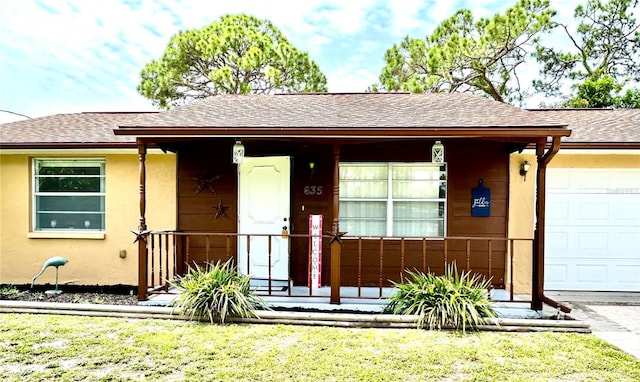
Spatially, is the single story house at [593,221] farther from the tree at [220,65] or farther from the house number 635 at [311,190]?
the tree at [220,65]

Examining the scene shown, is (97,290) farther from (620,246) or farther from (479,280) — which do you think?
(620,246)

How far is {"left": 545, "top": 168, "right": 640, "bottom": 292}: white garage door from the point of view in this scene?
6.49 m

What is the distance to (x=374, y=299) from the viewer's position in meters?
5.53

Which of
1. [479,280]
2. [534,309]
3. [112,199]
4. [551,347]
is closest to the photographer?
[551,347]

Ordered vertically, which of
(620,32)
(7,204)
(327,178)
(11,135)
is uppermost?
(620,32)

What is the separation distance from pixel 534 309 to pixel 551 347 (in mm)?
1065

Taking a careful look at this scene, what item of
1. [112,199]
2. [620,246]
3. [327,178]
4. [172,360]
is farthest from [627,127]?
[112,199]

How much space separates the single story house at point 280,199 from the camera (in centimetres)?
623

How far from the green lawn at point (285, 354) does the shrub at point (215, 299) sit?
16 centimetres

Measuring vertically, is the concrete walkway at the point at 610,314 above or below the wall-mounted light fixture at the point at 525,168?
below

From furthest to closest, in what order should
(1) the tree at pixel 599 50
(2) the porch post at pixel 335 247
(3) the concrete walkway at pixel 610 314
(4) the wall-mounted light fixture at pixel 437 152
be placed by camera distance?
(1) the tree at pixel 599 50 → (4) the wall-mounted light fixture at pixel 437 152 → (2) the porch post at pixel 335 247 → (3) the concrete walkway at pixel 610 314

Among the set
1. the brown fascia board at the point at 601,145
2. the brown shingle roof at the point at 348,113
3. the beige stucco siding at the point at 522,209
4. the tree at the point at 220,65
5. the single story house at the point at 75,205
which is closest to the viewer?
the brown shingle roof at the point at 348,113

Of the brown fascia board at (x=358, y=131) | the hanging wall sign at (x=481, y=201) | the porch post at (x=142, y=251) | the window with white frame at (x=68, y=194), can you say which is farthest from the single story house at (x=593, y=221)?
the window with white frame at (x=68, y=194)

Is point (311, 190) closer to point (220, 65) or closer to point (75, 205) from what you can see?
point (75, 205)
